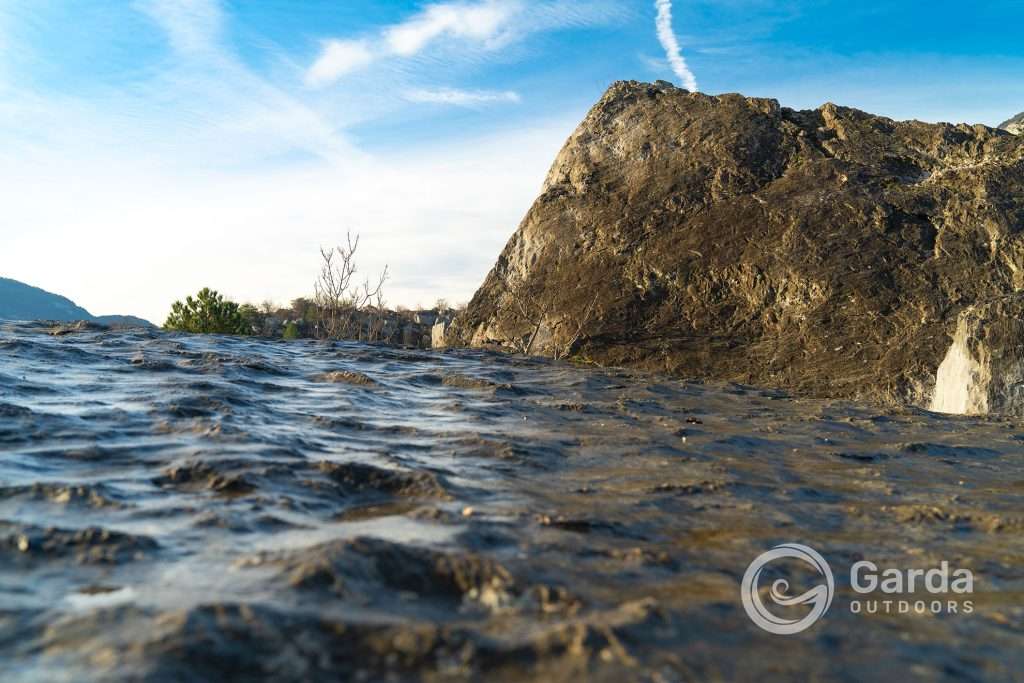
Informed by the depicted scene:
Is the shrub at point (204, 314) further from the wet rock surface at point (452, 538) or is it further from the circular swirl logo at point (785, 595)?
the circular swirl logo at point (785, 595)

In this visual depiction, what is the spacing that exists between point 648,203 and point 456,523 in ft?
36.2

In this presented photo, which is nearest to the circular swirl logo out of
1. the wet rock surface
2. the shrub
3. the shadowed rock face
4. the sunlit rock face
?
the wet rock surface

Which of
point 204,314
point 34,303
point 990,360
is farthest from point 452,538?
point 34,303

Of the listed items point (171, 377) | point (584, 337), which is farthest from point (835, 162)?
point (171, 377)

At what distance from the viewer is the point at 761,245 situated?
11859 millimetres

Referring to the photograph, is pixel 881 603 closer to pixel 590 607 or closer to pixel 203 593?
pixel 590 607

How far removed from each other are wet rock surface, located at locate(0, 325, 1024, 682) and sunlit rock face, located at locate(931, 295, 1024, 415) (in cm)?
263

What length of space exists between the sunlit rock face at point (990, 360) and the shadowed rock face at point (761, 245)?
1.10 metres

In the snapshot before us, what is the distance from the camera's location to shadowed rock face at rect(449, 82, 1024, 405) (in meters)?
10.6

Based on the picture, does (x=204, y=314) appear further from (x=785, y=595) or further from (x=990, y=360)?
(x=785, y=595)

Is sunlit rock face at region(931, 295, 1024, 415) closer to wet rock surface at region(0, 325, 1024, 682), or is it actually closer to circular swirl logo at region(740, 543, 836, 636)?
wet rock surface at region(0, 325, 1024, 682)

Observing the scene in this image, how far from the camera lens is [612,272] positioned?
1255 cm

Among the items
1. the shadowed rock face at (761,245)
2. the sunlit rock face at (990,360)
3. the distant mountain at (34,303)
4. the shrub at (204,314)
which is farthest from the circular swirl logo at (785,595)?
the distant mountain at (34,303)

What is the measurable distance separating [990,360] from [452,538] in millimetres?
7885
